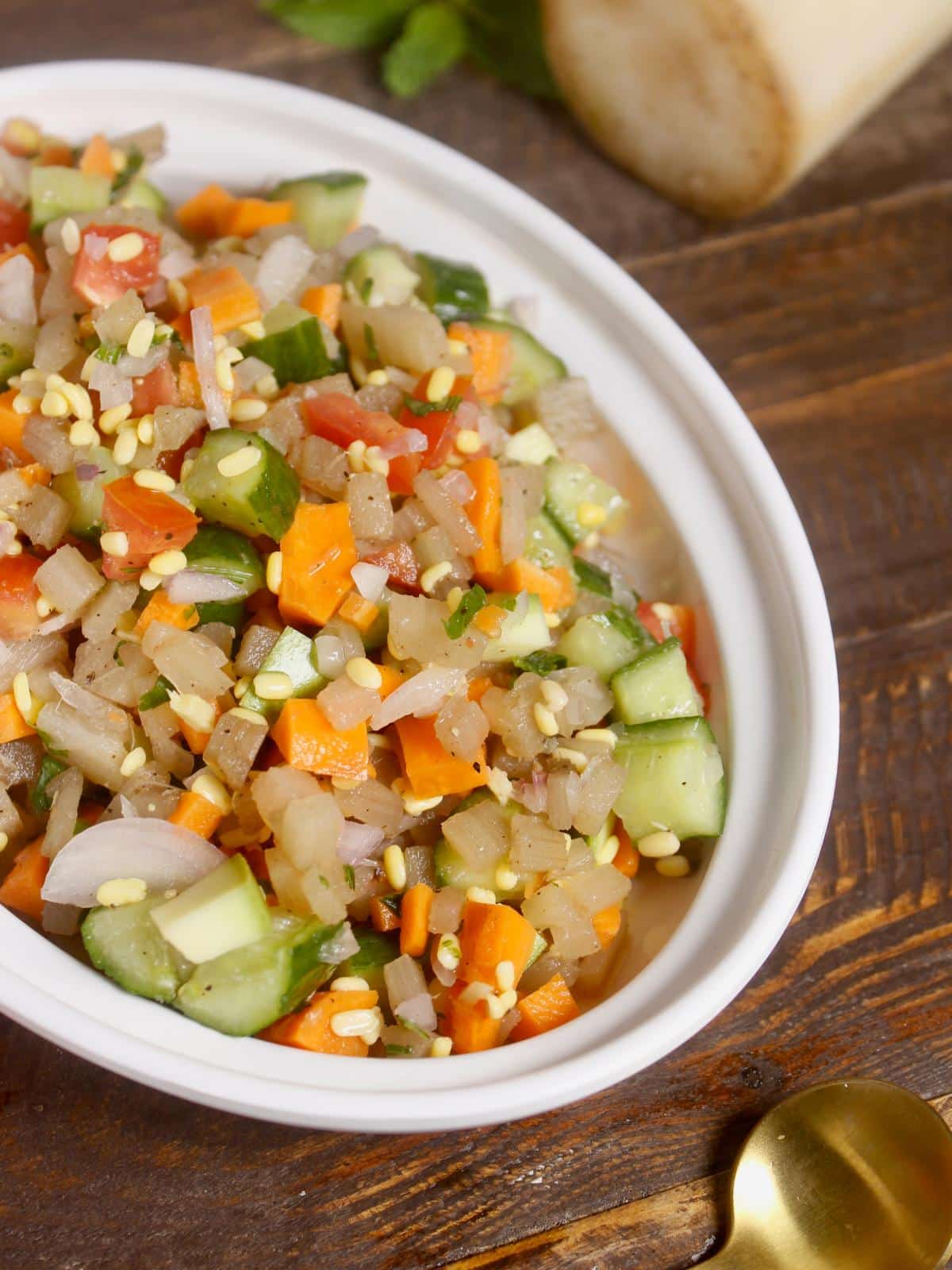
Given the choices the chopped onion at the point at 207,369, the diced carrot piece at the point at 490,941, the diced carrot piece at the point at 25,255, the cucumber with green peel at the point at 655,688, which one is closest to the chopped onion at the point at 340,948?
the diced carrot piece at the point at 490,941

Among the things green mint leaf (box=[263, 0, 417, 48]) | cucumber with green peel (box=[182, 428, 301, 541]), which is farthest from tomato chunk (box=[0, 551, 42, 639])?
green mint leaf (box=[263, 0, 417, 48])

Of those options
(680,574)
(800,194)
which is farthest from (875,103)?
(680,574)

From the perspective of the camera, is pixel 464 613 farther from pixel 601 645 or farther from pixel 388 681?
pixel 601 645

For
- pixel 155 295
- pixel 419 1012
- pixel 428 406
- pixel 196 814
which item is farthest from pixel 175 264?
pixel 419 1012

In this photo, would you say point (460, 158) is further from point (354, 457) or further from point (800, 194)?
point (800, 194)

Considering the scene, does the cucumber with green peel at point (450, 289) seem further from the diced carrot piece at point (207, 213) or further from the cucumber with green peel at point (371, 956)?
the cucumber with green peel at point (371, 956)

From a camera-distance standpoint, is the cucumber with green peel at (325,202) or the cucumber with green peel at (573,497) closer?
the cucumber with green peel at (573,497)
